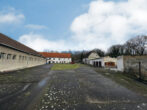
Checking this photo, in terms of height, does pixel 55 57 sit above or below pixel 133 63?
above

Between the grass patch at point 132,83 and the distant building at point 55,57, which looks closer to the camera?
the grass patch at point 132,83

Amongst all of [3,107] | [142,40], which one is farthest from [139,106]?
[142,40]

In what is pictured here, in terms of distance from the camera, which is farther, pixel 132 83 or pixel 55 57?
pixel 55 57

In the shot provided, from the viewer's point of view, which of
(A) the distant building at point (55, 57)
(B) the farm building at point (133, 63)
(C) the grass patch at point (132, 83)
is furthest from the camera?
(A) the distant building at point (55, 57)

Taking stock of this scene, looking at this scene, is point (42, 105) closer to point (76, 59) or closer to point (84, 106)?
point (84, 106)

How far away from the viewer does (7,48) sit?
492 inches

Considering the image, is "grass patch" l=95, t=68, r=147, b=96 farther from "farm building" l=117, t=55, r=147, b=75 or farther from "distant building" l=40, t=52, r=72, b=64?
"distant building" l=40, t=52, r=72, b=64

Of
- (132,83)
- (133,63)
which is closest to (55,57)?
(133,63)

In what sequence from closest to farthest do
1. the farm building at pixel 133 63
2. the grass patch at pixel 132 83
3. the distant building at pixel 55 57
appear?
the grass patch at pixel 132 83 → the farm building at pixel 133 63 → the distant building at pixel 55 57

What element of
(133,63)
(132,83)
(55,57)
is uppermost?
(55,57)

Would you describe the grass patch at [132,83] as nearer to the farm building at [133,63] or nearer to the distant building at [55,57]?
the farm building at [133,63]

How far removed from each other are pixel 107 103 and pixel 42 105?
292 centimetres

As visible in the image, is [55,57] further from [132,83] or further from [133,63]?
[132,83]

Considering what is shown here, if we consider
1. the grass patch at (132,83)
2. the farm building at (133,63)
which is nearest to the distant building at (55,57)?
the farm building at (133,63)
